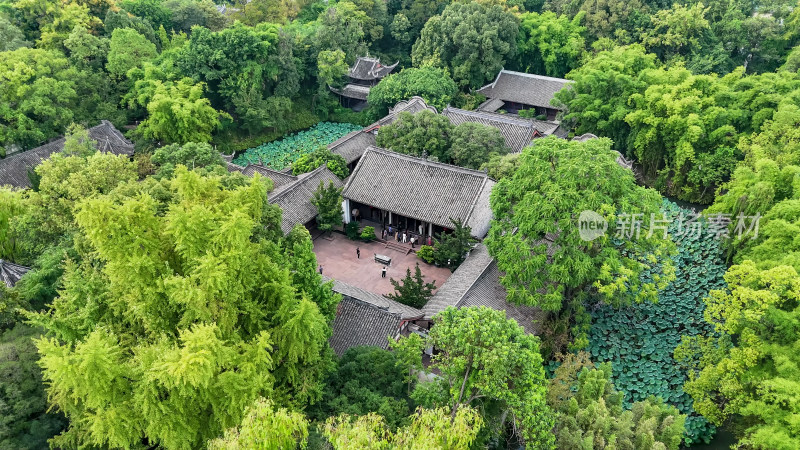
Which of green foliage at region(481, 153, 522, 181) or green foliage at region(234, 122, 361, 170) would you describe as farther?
green foliage at region(234, 122, 361, 170)

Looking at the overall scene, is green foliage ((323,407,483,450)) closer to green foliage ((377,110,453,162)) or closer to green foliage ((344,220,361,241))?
green foliage ((344,220,361,241))

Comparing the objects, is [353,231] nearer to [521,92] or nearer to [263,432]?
[263,432]

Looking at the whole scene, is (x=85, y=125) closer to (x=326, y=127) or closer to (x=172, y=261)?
(x=326, y=127)

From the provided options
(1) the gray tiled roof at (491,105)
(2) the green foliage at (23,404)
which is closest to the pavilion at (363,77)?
(1) the gray tiled roof at (491,105)

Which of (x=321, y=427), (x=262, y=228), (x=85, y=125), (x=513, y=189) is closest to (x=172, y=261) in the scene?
(x=262, y=228)

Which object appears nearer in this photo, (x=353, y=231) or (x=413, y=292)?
(x=413, y=292)

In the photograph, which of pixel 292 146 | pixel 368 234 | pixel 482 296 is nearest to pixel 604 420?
pixel 482 296

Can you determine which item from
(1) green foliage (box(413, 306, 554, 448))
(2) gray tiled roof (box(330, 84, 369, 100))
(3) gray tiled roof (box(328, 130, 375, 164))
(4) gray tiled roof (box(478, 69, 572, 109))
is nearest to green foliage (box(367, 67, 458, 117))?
(2) gray tiled roof (box(330, 84, 369, 100))
